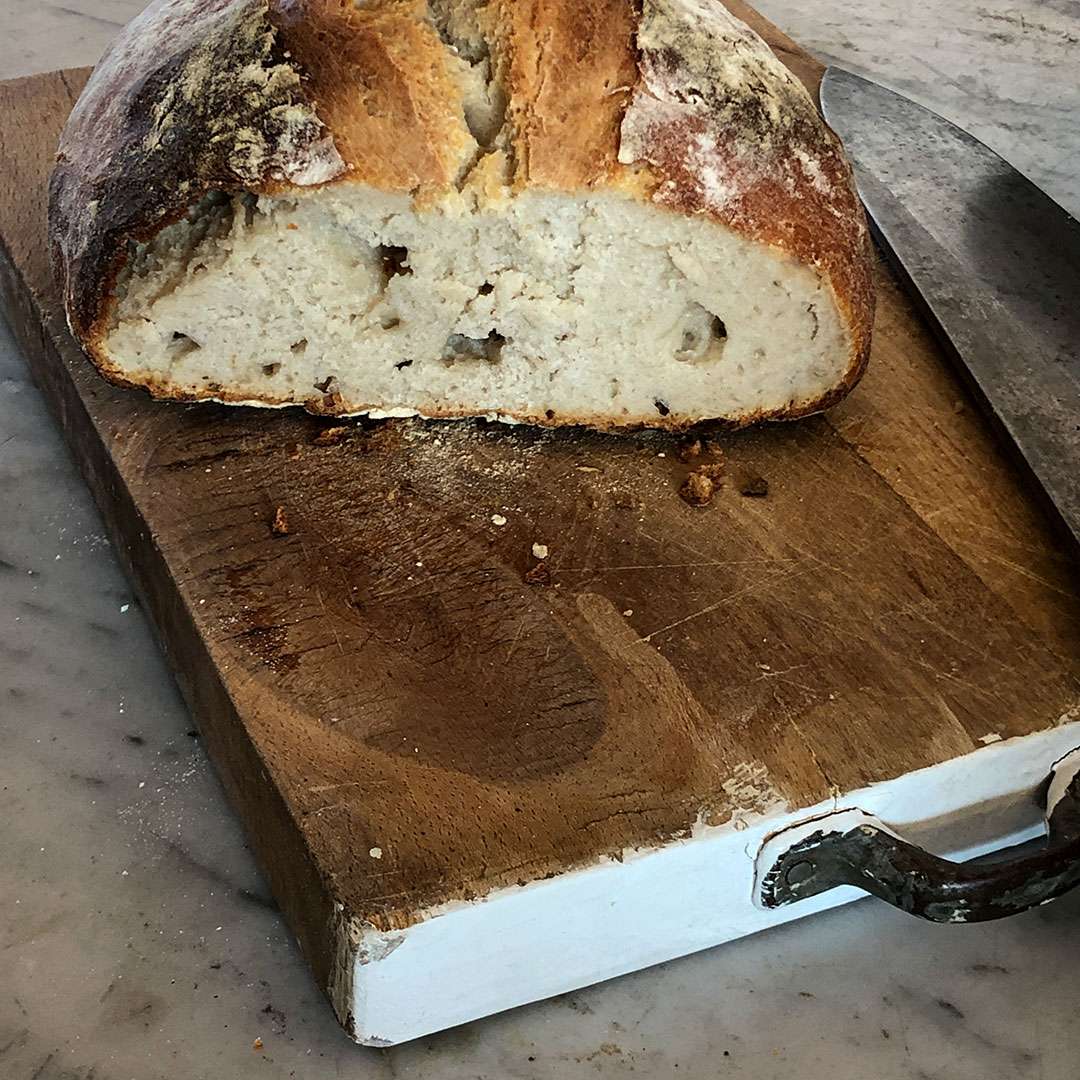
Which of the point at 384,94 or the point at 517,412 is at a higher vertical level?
the point at 384,94

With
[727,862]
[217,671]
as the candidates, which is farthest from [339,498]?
[727,862]

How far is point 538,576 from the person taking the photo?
54.0 inches

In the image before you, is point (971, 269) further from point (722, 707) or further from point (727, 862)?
point (727, 862)

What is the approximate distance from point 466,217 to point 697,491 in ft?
1.18

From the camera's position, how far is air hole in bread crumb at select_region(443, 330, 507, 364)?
154 cm

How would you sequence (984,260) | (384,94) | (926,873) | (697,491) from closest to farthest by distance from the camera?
1. (926,873)
2. (384,94)
3. (697,491)
4. (984,260)

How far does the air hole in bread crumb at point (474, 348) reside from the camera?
154 centimetres

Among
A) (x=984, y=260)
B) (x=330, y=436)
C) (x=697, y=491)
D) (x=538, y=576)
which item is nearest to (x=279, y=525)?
(x=330, y=436)

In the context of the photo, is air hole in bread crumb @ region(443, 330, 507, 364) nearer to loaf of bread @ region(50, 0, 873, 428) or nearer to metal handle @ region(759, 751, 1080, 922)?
loaf of bread @ region(50, 0, 873, 428)

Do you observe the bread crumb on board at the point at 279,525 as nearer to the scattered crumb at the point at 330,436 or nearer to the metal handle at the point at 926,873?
the scattered crumb at the point at 330,436

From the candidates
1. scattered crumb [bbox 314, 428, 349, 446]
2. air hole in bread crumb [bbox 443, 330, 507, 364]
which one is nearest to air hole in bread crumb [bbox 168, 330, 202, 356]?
scattered crumb [bbox 314, 428, 349, 446]

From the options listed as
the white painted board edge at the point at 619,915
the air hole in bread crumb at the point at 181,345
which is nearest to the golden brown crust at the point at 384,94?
the air hole in bread crumb at the point at 181,345

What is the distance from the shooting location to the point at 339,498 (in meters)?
1.46

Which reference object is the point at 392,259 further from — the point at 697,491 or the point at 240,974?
the point at 240,974
